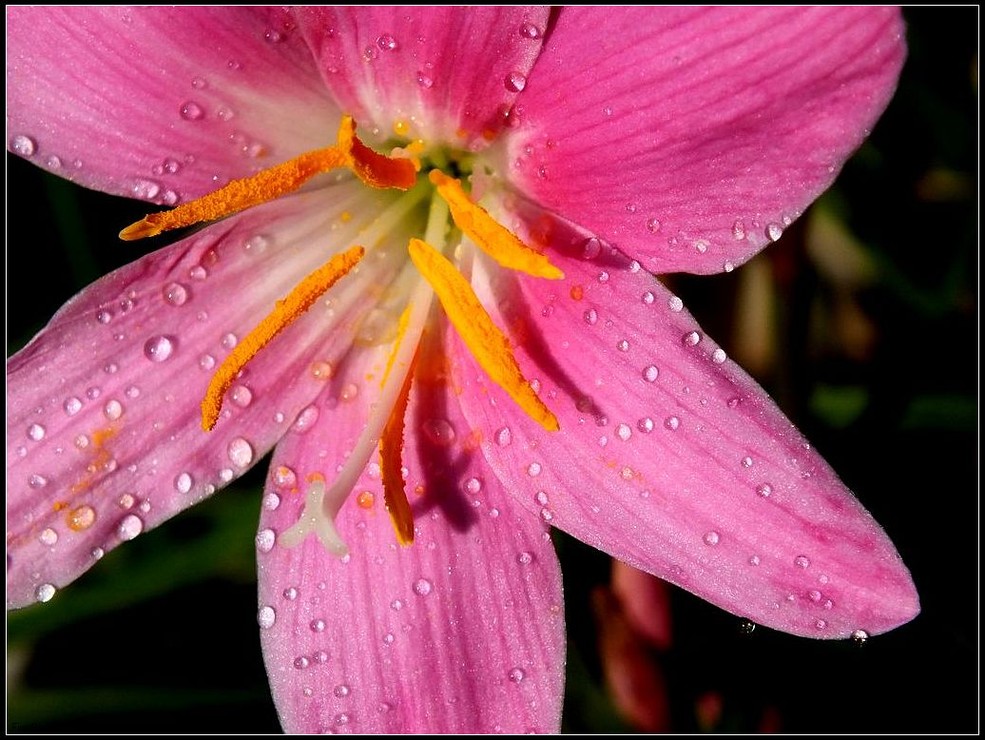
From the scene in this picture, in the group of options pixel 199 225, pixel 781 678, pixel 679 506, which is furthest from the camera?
pixel 781 678

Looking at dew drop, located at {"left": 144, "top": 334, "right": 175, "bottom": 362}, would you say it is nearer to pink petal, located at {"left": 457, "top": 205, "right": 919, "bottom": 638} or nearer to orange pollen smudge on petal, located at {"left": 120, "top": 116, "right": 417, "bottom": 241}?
orange pollen smudge on petal, located at {"left": 120, "top": 116, "right": 417, "bottom": 241}

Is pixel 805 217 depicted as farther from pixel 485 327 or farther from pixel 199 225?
pixel 199 225

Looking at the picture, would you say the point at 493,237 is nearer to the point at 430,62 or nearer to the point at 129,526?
the point at 430,62

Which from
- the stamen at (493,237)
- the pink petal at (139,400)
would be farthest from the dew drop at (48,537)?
the stamen at (493,237)

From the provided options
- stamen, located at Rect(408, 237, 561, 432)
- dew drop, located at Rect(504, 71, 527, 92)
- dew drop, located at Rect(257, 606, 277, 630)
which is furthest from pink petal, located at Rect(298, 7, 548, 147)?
dew drop, located at Rect(257, 606, 277, 630)

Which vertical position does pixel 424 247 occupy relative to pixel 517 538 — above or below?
above

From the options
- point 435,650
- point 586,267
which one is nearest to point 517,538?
point 435,650
